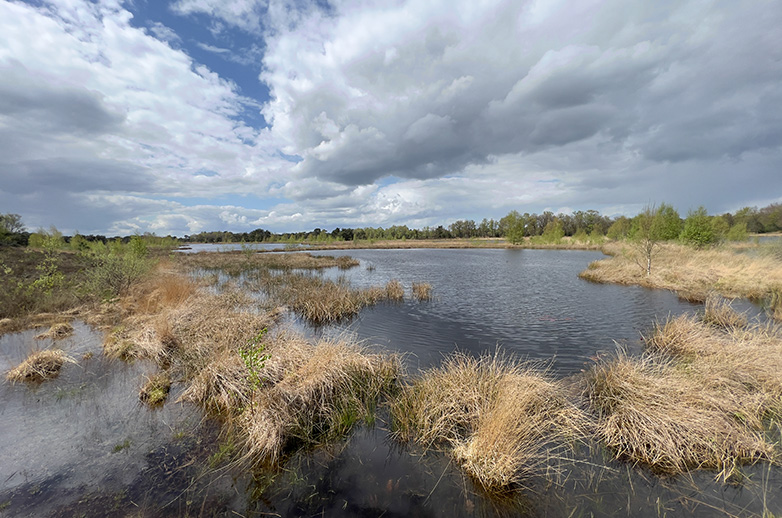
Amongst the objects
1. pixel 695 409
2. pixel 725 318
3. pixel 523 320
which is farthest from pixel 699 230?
pixel 695 409

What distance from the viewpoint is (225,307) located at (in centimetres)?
1452

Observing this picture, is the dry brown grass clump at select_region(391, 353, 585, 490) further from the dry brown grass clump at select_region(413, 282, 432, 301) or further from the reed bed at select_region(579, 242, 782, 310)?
the reed bed at select_region(579, 242, 782, 310)

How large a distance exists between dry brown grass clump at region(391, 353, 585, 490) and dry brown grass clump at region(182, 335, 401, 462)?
45.4 inches

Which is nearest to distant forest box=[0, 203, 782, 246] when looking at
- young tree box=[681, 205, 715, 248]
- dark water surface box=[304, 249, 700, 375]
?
young tree box=[681, 205, 715, 248]

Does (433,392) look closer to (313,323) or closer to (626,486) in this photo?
(626,486)

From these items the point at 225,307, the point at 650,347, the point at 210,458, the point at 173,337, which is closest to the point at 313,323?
the point at 225,307

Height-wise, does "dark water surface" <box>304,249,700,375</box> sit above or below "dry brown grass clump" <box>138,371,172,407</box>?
below

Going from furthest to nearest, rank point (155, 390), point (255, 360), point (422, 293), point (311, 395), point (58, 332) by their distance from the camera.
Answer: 1. point (422, 293)
2. point (58, 332)
3. point (155, 390)
4. point (311, 395)
5. point (255, 360)

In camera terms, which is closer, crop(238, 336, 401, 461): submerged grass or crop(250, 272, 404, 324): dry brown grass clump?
crop(238, 336, 401, 461): submerged grass

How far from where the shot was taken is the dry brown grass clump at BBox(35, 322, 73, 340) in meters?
11.0

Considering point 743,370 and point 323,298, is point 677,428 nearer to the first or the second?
point 743,370

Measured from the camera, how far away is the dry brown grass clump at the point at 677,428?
5.02m

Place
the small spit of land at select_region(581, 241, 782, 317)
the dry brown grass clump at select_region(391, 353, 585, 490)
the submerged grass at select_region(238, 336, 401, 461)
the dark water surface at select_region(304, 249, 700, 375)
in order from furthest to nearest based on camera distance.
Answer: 1. the small spit of land at select_region(581, 241, 782, 317)
2. the dark water surface at select_region(304, 249, 700, 375)
3. the submerged grass at select_region(238, 336, 401, 461)
4. the dry brown grass clump at select_region(391, 353, 585, 490)

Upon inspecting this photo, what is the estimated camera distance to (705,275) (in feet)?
69.9
